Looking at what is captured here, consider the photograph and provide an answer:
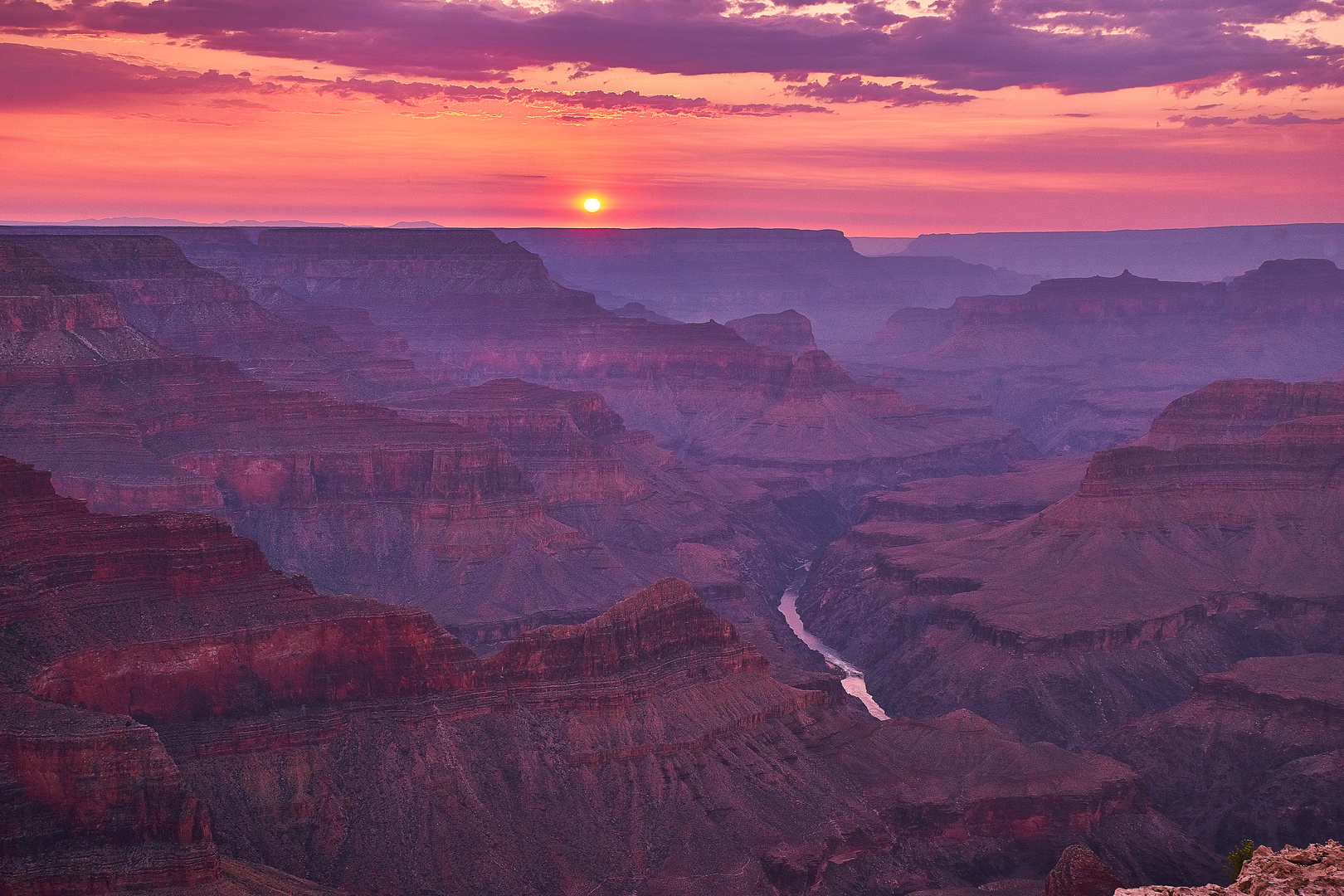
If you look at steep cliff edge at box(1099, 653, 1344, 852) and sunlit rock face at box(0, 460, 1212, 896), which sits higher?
sunlit rock face at box(0, 460, 1212, 896)

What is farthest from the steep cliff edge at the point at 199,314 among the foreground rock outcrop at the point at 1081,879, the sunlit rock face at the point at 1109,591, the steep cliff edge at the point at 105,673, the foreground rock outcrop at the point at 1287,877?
the foreground rock outcrop at the point at 1287,877

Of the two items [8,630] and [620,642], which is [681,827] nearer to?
[620,642]

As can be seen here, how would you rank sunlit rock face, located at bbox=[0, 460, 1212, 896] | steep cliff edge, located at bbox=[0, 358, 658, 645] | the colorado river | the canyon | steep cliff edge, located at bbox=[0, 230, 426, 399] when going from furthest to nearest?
steep cliff edge, located at bbox=[0, 230, 426, 399]
steep cliff edge, located at bbox=[0, 358, 658, 645]
the colorado river
the canyon
sunlit rock face, located at bbox=[0, 460, 1212, 896]

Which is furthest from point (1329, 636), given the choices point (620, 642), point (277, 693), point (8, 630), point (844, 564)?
point (8, 630)

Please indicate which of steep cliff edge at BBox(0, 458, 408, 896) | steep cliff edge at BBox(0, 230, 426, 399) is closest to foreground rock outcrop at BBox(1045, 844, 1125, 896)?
steep cliff edge at BBox(0, 458, 408, 896)

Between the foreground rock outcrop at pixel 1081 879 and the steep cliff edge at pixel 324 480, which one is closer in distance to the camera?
the foreground rock outcrop at pixel 1081 879

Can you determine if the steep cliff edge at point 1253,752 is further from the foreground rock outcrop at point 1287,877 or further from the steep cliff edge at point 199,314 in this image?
the steep cliff edge at point 199,314

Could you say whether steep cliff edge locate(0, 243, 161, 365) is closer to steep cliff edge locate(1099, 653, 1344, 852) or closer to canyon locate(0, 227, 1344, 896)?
canyon locate(0, 227, 1344, 896)
